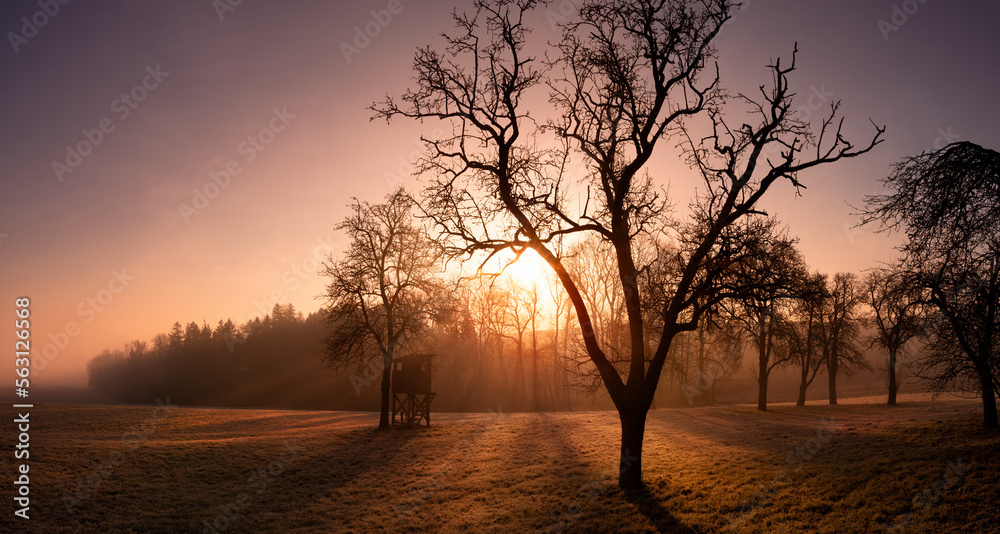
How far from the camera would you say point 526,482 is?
50.8ft

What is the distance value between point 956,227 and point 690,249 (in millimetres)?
5048

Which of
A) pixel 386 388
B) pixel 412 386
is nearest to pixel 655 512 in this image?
pixel 386 388

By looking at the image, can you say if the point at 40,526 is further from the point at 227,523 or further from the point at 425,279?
the point at 425,279

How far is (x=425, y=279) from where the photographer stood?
2731 cm

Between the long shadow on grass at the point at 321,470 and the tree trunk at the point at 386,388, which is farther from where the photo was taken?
the tree trunk at the point at 386,388

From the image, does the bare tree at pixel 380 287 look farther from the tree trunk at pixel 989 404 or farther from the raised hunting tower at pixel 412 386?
the tree trunk at pixel 989 404

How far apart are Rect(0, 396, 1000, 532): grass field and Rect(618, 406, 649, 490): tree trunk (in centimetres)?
41

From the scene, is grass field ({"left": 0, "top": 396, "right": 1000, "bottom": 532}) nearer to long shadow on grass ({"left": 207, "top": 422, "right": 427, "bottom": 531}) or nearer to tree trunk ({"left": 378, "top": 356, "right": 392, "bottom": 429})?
long shadow on grass ({"left": 207, "top": 422, "right": 427, "bottom": 531})

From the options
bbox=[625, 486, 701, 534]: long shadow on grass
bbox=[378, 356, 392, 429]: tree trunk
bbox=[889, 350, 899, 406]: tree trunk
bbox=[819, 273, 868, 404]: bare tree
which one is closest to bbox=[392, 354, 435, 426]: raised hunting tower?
bbox=[378, 356, 392, 429]: tree trunk

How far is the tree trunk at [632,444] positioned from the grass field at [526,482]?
0.41m

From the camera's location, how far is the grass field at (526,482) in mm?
10227

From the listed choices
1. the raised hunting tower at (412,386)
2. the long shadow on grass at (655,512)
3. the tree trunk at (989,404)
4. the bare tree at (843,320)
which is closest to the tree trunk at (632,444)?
the long shadow on grass at (655,512)

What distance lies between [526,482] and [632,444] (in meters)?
4.66

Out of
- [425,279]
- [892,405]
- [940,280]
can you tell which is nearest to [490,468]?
[425,279]
